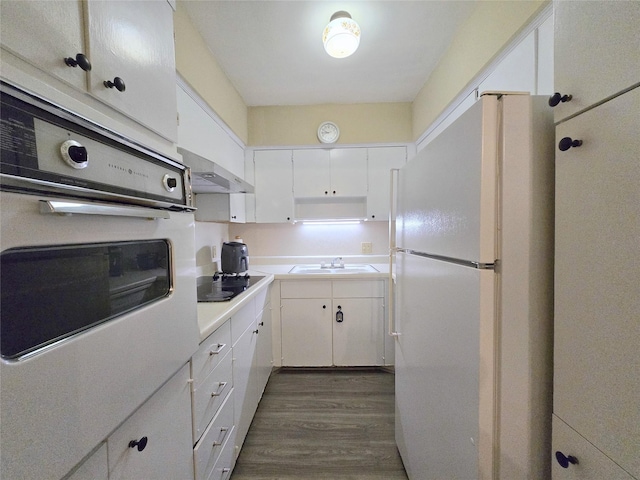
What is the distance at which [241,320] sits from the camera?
1.40 m

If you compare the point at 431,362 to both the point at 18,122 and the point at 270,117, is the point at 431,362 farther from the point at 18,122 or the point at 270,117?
the point at 270,117

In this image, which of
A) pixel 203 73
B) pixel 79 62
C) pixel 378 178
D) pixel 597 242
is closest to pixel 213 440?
pixel 79 62

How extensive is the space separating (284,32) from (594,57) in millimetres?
1625

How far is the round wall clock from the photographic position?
2438 mm

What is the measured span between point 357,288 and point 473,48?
183 cm

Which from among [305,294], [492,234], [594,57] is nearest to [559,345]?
[492,234]

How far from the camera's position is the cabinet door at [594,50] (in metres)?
0.46

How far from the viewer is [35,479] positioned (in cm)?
35

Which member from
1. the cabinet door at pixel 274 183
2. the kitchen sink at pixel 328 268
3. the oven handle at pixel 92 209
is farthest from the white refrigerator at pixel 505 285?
the cabinet door at pixel 274 183

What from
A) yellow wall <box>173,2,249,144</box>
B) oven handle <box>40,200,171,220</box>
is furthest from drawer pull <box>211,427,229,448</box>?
yellow wall <box>173,2,249,144</box>

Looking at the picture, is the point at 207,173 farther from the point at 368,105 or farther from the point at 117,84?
the point at 368,105

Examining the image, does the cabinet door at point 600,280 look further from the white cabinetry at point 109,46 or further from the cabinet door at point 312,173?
the cabinet door at point 312,173

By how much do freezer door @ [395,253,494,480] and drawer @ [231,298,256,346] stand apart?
2.86ft

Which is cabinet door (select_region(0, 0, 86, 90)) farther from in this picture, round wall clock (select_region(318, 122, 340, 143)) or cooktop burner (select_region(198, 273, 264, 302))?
round wall clock (select_region(318, 122, 340, 143))
